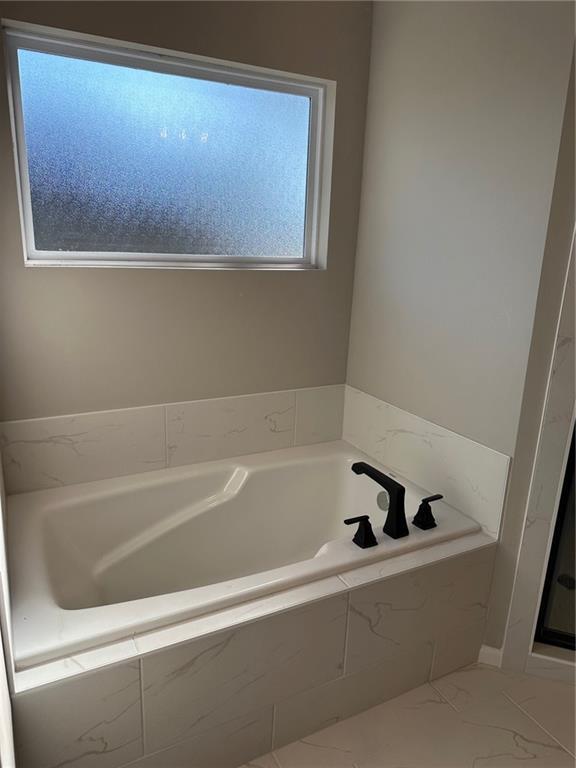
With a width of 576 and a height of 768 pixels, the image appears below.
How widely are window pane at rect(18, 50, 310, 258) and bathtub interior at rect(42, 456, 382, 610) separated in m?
0.88

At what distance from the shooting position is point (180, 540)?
2027 millimetres

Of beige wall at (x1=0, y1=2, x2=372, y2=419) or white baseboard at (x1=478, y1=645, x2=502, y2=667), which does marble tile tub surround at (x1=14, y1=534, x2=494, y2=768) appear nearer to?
white baseboard at (x1=478, y1=645, x2=502, y2=667)

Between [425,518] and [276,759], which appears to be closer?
[276,759]

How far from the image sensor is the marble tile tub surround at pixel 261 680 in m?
1.26

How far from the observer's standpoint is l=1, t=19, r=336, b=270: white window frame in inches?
66.1

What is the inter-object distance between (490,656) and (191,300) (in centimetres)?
164

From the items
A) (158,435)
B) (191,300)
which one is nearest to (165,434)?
(158,435)

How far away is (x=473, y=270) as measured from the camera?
1794 mm

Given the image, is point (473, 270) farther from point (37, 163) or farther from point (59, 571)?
point (59, 571)

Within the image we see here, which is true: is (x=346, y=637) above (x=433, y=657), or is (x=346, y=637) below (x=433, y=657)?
above

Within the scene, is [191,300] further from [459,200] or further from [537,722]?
[537,722]

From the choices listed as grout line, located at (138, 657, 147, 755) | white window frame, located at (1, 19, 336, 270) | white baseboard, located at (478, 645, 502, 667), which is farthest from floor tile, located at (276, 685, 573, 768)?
white window frame, located at (1, 19, 336, 270)

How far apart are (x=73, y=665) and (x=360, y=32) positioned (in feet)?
7.36

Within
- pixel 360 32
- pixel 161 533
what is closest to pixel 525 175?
pixel 360 32
